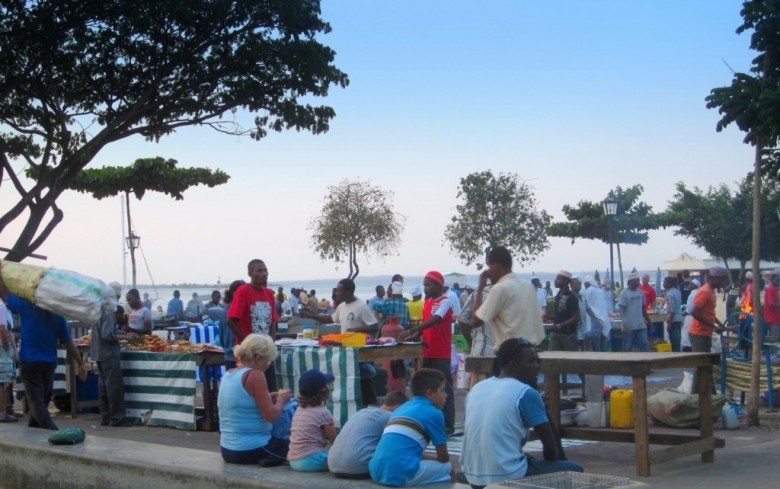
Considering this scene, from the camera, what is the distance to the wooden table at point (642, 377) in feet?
26.6

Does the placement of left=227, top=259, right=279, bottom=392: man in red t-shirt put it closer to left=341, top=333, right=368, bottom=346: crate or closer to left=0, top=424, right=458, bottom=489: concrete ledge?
left=341, top=333, right=368, bottom=346: crate

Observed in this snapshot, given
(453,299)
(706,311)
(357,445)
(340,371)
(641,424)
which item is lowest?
(641,424)

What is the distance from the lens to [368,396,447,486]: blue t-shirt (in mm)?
6281

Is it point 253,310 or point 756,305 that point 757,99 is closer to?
point 756,305

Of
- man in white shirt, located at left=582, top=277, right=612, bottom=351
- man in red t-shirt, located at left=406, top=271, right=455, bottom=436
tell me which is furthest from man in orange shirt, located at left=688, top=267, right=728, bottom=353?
man in white shirt, located at left=582, top=277, right=612, bottom=351

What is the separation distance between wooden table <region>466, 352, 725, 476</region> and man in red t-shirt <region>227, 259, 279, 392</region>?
3026 millimetres

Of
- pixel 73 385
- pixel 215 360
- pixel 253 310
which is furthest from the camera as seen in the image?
pixel 73 385

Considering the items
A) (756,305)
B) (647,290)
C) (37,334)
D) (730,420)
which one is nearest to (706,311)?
(756,305)

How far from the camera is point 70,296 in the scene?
862cm

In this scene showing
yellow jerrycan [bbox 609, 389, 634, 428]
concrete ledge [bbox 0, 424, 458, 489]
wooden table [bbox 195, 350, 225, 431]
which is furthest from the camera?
wooden table [bbox 195, 350, 225, 431]

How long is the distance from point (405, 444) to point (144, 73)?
15160mm

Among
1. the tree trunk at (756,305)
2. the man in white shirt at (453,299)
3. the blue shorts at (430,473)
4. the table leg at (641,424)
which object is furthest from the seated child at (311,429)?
the tree trunk at (756,305)

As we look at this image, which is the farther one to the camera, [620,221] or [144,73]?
[620,221]

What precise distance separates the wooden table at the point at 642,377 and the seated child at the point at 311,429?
1.94m
